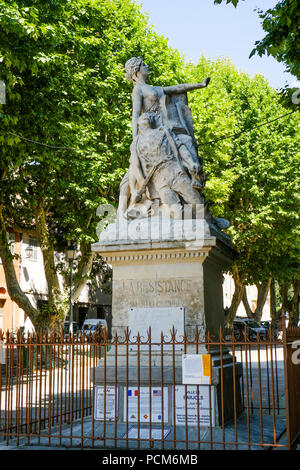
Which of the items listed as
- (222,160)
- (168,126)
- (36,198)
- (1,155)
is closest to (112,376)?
(168,126)

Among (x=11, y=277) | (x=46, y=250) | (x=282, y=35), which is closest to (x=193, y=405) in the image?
(x=282, y=35)

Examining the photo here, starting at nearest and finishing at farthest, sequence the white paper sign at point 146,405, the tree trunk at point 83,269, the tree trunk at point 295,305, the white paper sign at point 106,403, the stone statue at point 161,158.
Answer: the white paper sign at point 146,405 → the white paper sign at point 106,403 → the stone statue at point 161,158 → the tree trunk at point 83,269 → the tree trunk at point 295,305

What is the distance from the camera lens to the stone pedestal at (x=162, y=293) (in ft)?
24.0

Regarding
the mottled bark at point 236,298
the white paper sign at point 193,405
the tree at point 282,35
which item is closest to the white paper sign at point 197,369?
the white paper sign at point 193,405

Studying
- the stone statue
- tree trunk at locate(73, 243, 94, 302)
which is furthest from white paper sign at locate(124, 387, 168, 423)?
tree trunk at locate(73, 243, 94, 302)

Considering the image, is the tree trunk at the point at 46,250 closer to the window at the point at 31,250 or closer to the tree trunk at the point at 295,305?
the window at the point at 31,250

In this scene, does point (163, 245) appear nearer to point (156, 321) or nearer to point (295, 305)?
point (156, 321)

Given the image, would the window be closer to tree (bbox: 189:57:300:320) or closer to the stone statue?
tree (bbox: 189:57:300:320)

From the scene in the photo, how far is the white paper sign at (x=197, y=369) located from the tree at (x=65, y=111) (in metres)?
7.16

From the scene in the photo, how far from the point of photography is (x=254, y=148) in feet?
85.3

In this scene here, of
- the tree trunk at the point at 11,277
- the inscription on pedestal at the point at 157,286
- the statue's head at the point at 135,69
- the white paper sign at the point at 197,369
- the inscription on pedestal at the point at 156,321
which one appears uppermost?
the statue's head at the point at 135,69

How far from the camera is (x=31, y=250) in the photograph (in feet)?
106

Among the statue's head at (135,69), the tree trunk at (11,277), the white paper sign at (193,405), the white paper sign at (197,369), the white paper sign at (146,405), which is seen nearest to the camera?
the white paper sign at (197,369)

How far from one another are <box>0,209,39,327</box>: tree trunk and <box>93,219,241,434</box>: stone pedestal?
996cm
